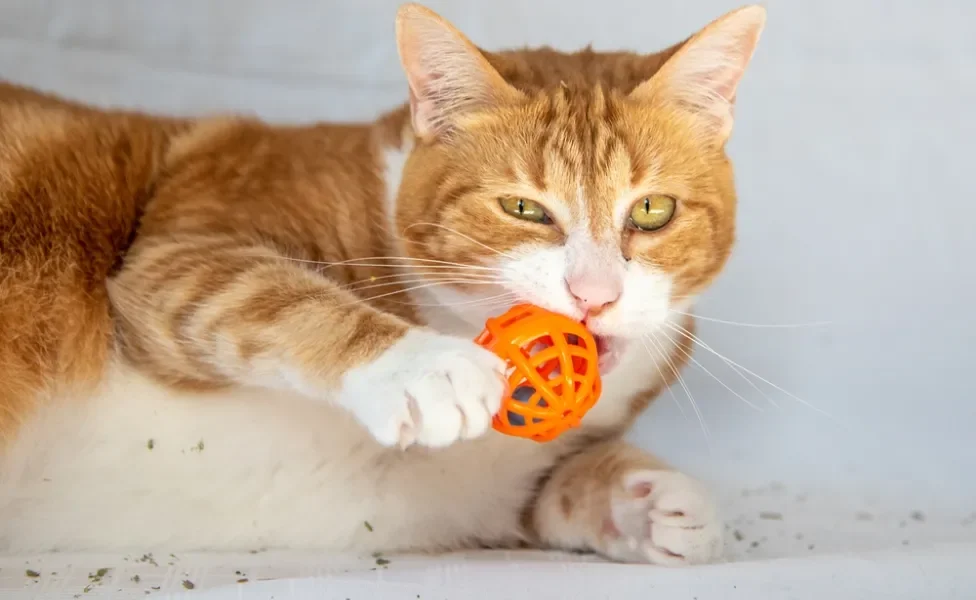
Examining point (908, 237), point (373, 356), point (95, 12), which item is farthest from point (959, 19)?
point (95, 12)

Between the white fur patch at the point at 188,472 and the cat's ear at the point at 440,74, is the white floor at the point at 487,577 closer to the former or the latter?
the white fur patch at the point at 188,472

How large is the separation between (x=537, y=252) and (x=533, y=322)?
0.13 m

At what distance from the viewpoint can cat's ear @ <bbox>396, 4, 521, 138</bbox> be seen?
1.26 meters

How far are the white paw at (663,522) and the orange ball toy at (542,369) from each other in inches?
12.4

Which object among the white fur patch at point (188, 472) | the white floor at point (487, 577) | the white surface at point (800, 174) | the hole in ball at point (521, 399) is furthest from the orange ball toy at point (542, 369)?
the white surface at point (800, 174)

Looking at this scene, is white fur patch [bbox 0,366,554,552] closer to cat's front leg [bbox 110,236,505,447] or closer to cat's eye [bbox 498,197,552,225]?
cat's front leg [bbox 110,236,505,447]

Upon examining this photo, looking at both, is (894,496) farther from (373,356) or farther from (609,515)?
(373,356)

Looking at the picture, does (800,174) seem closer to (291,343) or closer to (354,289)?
(354,289)

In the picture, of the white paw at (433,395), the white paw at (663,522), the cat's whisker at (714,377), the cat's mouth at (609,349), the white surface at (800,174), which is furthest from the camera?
the white surface at (800,174)

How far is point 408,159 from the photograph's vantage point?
1.43m

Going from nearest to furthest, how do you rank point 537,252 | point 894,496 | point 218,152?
point 537,252, point 218,152, point 894,496

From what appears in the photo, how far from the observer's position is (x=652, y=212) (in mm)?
1271

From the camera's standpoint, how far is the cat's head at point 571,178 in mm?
1194

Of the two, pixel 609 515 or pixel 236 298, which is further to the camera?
pixel 609 515
